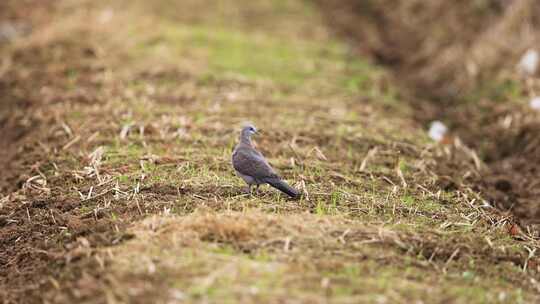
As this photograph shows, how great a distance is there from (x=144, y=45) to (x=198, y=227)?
26.0ft

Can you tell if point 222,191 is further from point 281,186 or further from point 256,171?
point 281,186

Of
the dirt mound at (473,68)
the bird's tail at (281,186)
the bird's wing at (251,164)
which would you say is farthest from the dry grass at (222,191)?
the dirt mound at (473,68)

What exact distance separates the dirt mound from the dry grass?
0.71m

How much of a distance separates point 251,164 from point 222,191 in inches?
20.3

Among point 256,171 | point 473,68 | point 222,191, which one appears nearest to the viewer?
point 256,171

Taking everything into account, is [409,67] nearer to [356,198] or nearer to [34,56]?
[34,56]

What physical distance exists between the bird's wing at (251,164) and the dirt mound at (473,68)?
2688 millimetres

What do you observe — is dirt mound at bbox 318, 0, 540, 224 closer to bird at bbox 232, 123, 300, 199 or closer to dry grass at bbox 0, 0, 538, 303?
dry grass at bbox 0, 0, 538, 303

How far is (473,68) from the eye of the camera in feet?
43.3

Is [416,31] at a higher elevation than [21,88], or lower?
higher

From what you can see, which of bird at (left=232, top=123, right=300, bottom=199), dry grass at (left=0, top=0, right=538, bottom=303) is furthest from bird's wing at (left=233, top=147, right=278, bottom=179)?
dry grass at (left=0, top=0, right=538, bottom=303)

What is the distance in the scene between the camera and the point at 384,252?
19.6ft

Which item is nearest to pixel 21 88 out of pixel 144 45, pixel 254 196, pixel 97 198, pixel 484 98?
pixel 144 45

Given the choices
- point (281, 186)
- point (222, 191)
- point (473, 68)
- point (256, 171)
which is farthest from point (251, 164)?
point (473, 68)
